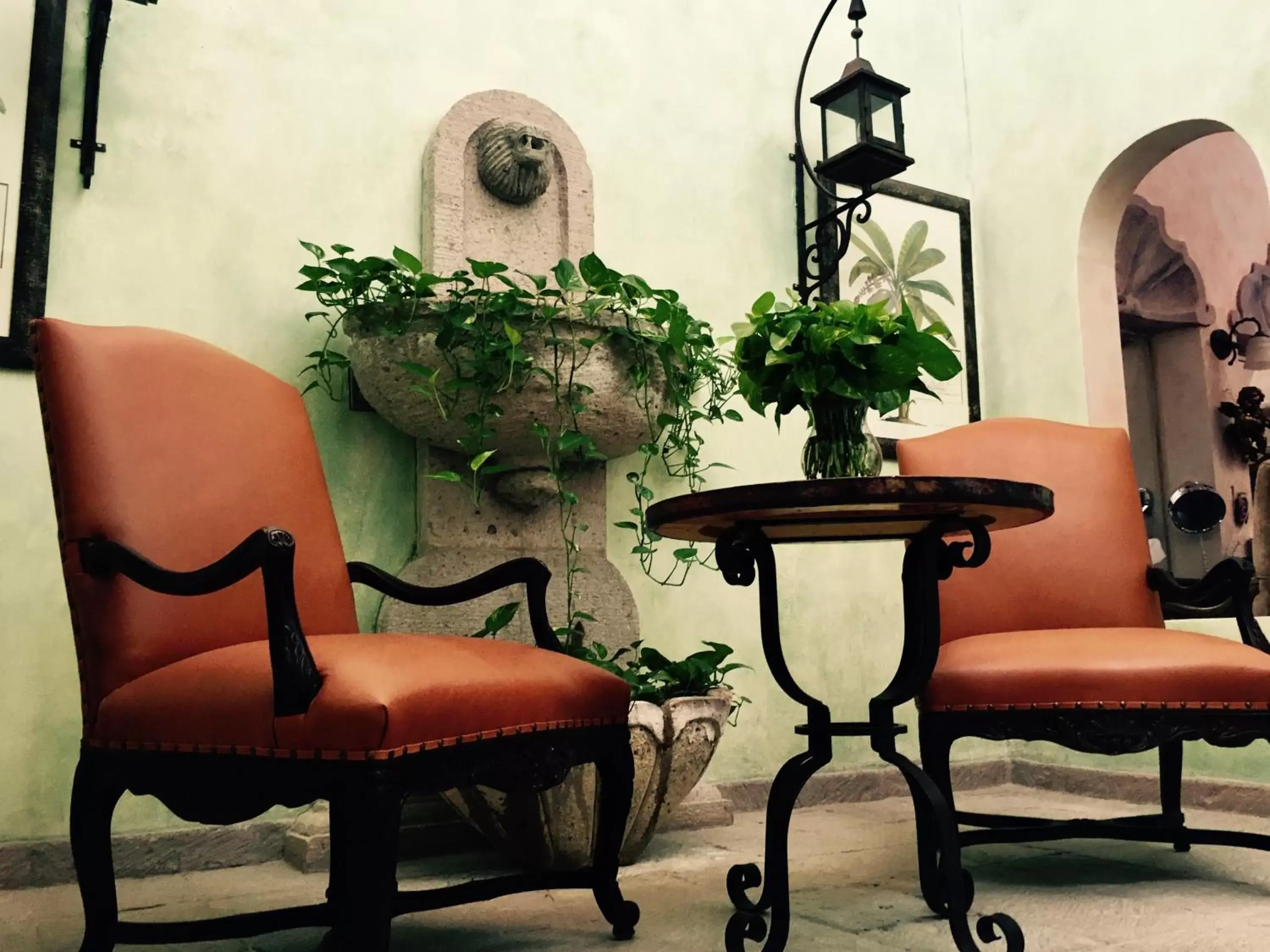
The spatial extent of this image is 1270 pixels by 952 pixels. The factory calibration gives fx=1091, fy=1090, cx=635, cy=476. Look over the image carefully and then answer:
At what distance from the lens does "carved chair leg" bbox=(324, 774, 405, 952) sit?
127 centimetres

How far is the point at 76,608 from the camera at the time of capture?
151 cm

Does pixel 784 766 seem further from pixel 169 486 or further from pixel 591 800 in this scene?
pixel 169 486

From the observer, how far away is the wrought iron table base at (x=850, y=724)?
1.61 meters

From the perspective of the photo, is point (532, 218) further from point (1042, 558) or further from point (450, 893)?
point (450, 893)

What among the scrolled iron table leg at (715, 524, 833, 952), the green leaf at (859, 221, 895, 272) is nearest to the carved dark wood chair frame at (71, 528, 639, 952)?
the scrolled iron table leg at (715, 524, 833, 952)

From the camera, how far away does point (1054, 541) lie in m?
2.30

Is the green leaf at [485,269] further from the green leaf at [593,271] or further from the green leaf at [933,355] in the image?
the green leaf at [933,355]

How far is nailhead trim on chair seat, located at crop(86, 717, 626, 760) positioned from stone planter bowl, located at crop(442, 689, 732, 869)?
69cm

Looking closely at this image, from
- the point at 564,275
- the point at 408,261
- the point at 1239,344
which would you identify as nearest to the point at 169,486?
the point at 408,261

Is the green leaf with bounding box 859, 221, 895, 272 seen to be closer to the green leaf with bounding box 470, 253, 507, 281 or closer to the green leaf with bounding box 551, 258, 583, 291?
the green leaf with bounding box 551, 258, 583, 291

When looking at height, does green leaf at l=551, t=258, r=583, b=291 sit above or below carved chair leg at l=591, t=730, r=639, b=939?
above

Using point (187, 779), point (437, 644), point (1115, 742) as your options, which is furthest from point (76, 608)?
point (1115, 742)

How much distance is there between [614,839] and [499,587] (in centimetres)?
46

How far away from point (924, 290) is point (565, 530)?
5.34 ft
